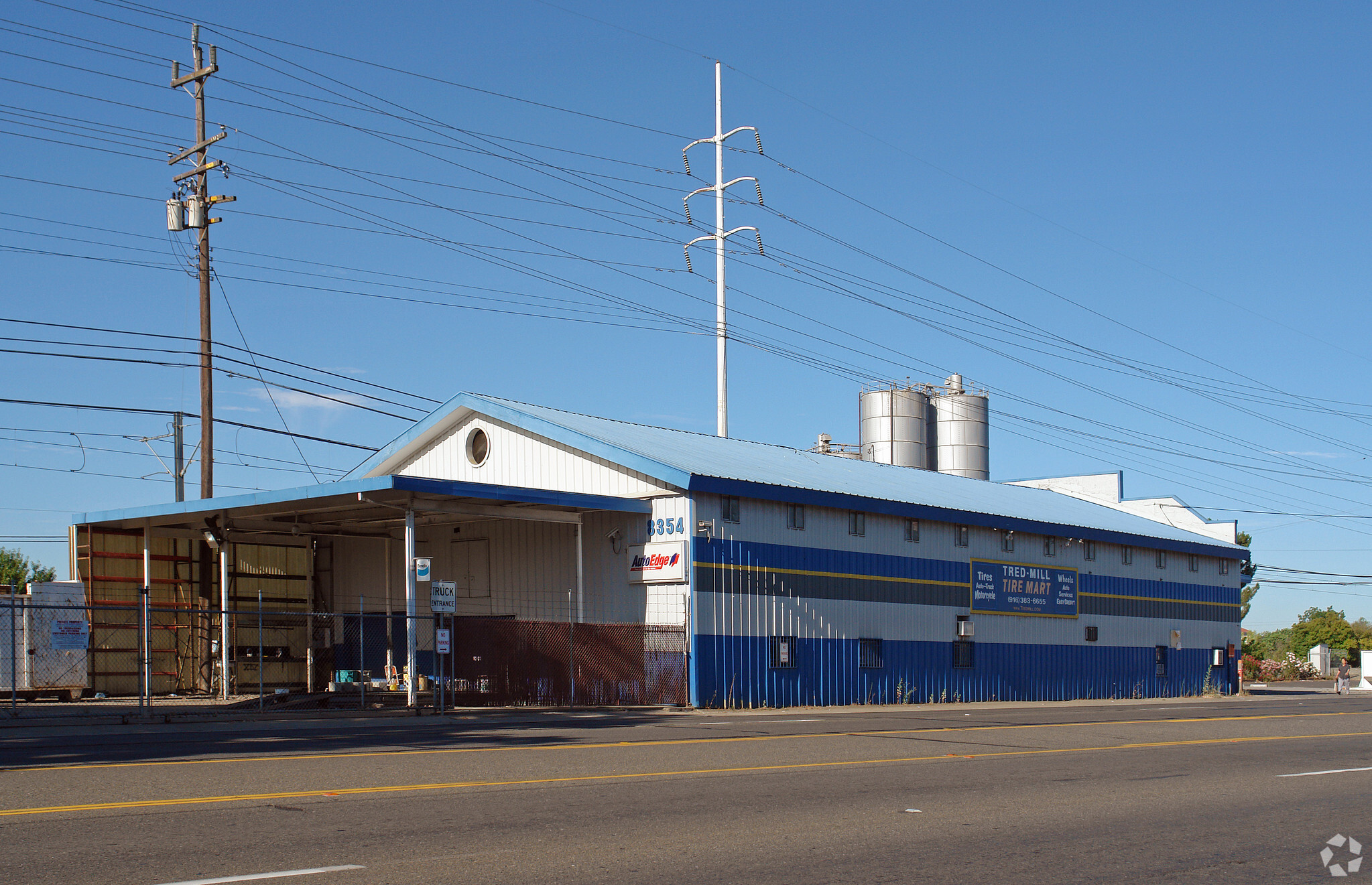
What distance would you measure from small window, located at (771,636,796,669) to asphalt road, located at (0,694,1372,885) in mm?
12203

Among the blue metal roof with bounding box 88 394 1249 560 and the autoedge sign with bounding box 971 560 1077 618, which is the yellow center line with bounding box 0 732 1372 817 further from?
the autoedge sign with bounding box 971 560 1077 618

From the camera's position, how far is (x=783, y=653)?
32.2m

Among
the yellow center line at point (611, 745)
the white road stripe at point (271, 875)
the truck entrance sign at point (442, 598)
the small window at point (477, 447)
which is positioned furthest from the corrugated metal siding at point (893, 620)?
the white road stripe at point (271, 875)

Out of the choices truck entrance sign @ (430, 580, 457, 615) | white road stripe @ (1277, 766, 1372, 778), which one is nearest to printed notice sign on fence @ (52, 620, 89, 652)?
truck entrance sign @ (430, 580, 457, 615)

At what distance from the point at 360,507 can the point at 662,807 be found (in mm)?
21466

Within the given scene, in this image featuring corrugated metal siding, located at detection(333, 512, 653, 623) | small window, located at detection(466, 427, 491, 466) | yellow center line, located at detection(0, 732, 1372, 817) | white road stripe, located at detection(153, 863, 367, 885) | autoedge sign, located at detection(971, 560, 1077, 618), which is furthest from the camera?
autoedge sign, located at detection(971, 560, 1077, 618)

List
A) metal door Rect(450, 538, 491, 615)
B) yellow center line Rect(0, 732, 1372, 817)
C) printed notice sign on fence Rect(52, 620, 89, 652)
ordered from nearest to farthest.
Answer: yellow center line Rect(0, 732, 1372, 817) < printed notice sign on fence Rect(52, 620, 89, 652) < metal door Rect(450, 538, 491, 615)

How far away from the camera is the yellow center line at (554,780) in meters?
10.1

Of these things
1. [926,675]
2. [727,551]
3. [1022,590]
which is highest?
[727,551]

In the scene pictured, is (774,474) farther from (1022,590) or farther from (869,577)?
(1022,590)

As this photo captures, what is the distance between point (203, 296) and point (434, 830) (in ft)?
82.6

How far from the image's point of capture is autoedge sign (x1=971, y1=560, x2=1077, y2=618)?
3931 centimetres

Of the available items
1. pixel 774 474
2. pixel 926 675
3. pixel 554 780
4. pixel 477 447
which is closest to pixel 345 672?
pixel 477 447

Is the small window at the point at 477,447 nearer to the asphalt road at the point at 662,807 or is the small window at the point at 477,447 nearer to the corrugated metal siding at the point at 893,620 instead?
the corrugated metal siding at the point at 893,620
